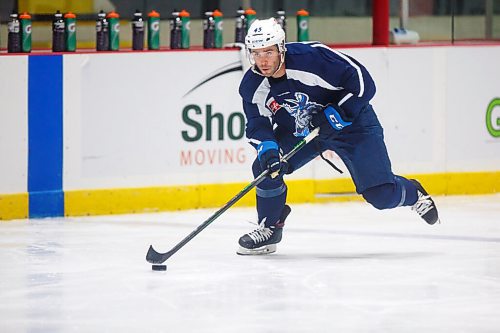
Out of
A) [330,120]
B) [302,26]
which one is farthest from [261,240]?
[302,26]

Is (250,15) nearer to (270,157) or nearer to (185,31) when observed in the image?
(185,31)

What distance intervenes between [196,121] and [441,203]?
1.48 m

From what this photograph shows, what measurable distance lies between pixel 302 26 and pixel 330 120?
2362mm

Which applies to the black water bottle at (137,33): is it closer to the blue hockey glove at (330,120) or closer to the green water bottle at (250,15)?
the green water bottle at (250,15)

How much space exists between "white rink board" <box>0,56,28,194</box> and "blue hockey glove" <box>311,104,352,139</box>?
6.01 feet

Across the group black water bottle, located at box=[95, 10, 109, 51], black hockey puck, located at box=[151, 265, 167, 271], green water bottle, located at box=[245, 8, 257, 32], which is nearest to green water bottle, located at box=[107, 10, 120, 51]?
black water bottle, located at box=[95, 10, 109, 51]

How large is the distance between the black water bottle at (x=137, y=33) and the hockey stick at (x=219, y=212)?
1.80 meters

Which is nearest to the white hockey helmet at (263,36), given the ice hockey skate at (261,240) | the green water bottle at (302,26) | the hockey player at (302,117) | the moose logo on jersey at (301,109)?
the hockey player at (302,117)

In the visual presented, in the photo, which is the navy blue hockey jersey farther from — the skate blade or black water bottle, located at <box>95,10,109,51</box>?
black water bottle, located at <box>95,10,109,51</box>

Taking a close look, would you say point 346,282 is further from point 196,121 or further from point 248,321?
point 196,121

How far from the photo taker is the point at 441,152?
821 centimetres

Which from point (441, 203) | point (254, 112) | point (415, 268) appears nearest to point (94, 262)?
point (254, 112)

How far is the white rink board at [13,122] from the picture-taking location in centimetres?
709

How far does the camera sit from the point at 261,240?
20.2ft
